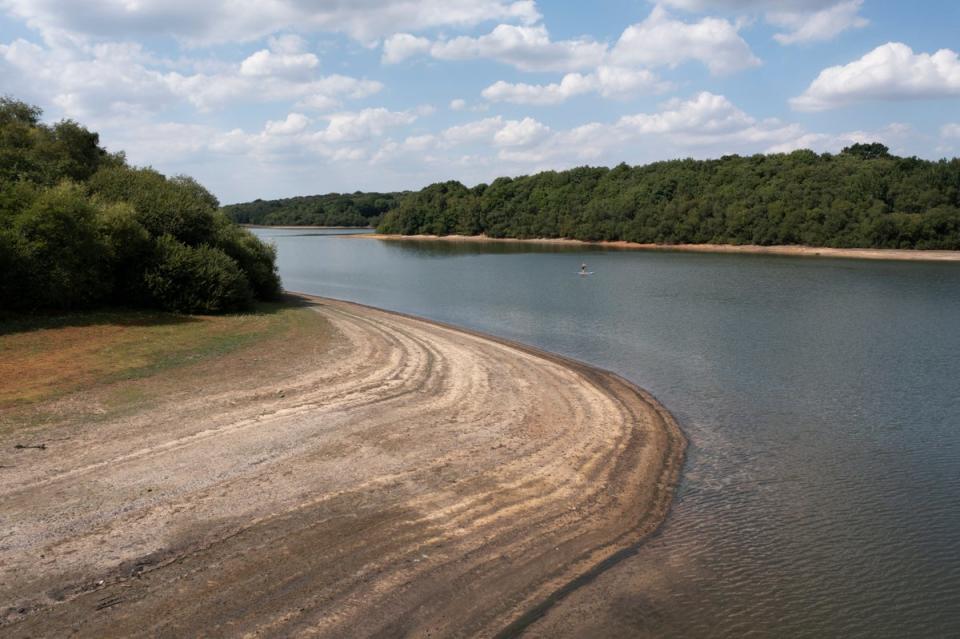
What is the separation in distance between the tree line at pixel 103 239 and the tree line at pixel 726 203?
79696mm

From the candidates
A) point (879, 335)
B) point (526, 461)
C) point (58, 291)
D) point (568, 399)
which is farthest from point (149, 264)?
point (879, 335)

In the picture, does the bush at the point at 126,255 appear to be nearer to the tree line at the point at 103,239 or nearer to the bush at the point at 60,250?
the tree line at the point at 103,239

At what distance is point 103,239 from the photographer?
24656 mm

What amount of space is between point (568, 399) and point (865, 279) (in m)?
46.9

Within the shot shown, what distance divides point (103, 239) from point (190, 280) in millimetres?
3307

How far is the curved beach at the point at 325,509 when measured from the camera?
7496 millimetres

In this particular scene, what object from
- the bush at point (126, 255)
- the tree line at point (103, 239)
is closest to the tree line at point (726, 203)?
the tree line at point (103, 239)

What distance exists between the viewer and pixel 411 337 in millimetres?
25125

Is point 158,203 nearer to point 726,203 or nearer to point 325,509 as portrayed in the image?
point 325,509

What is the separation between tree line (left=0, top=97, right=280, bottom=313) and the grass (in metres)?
1.04

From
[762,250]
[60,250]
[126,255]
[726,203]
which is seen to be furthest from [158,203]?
[726,203]

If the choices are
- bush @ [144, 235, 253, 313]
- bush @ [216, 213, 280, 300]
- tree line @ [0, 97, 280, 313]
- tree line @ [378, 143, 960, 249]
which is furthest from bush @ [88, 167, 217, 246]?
tree line @ [378, 143, 960, 249]

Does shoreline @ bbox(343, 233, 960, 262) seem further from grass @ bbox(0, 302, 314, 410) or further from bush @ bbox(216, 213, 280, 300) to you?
grass @ bbox(0, 302, 314, 410)

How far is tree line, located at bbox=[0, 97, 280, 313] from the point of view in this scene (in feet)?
73.3
